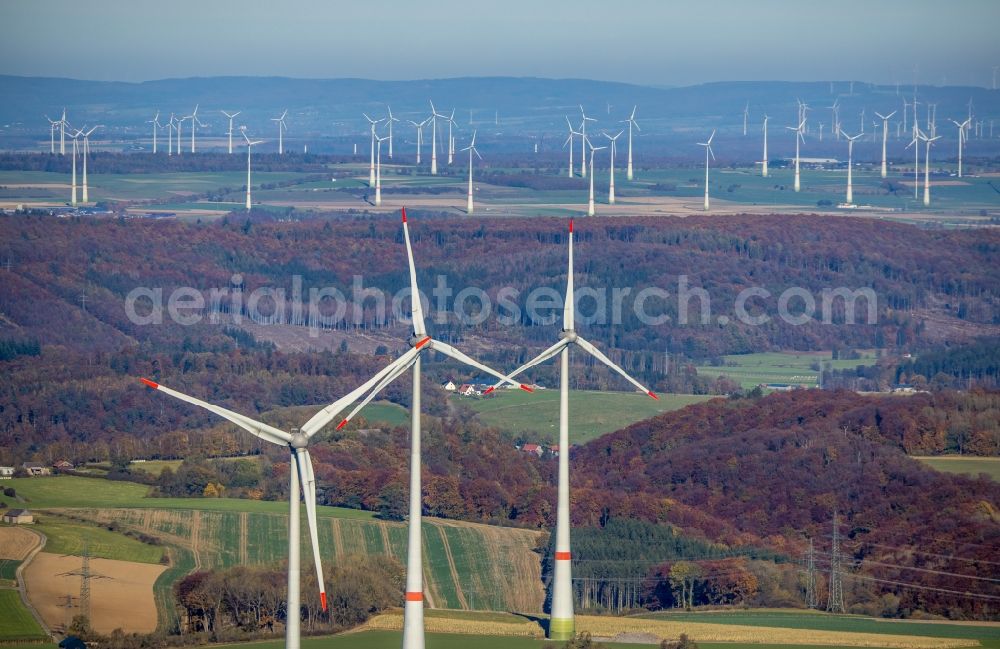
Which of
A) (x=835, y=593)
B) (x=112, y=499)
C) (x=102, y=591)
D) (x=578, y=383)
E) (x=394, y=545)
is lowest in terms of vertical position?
(x=578, y=383)

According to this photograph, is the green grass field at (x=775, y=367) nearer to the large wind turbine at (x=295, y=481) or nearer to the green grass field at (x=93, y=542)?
the green grass field at (x=93, y=542)

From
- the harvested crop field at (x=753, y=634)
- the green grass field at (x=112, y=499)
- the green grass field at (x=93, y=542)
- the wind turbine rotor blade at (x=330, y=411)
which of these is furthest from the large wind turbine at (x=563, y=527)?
the green grass field at (x=112, y=499)

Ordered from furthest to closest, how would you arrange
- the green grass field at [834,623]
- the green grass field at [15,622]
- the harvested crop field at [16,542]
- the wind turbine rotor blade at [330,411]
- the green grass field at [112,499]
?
the green grass field at [112,499] → the harvested crop field at [16,542] → the green grass field at [834,623] → the green grass field at [15,622] → the wind turbine rotor blade at [330,411]

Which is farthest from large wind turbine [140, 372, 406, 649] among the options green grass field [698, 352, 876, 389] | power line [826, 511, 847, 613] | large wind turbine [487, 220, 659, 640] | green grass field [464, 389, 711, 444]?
green grass field [698, 352, 876, 389]

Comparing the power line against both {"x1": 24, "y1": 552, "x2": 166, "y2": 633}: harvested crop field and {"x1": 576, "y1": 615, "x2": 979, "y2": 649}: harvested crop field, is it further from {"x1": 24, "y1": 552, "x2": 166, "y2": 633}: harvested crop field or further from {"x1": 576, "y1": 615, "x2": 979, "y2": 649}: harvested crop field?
{"x1": 24, "y1": 552, "x2": 166, "y2": 633}: harvested crop field

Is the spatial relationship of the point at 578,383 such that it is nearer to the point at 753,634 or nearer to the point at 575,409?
the point at 575,409

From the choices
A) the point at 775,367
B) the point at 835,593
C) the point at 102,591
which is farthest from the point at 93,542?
the point at 775,367
